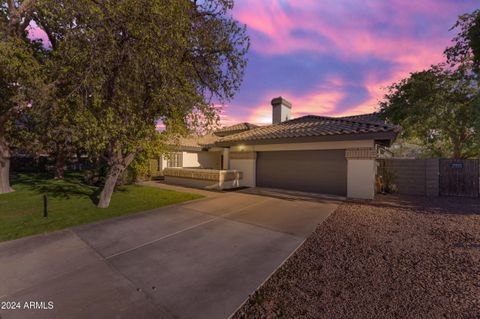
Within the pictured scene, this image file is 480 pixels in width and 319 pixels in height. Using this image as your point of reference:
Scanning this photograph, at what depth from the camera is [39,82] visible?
704cm

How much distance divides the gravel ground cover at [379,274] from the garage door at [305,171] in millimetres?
4253

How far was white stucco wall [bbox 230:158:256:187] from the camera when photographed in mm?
12953

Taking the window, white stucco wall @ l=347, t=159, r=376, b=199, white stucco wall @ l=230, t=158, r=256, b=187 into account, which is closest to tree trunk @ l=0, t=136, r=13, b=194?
the window

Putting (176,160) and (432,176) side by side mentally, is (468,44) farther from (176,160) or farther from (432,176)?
(176,160)

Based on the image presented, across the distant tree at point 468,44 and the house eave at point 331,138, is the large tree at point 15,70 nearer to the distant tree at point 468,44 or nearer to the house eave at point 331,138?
the house eave at point 331,138

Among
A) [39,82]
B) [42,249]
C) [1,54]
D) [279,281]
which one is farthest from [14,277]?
[1,54]

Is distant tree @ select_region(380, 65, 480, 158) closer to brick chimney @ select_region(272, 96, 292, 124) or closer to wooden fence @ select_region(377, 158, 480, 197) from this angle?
wooden fence @ select_region(377, 158, 480, 197)

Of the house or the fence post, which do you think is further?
the fence post

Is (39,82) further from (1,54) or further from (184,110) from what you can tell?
(184,110)

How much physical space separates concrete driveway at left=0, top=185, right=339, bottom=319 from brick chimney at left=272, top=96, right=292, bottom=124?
10.9m

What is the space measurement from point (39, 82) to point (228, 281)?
9.27 m

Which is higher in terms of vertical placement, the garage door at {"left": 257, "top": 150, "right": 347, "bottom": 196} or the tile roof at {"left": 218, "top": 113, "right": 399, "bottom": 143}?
the tile roof at {"left": 218, "top": 113, "right": 399, "bottom": 143}

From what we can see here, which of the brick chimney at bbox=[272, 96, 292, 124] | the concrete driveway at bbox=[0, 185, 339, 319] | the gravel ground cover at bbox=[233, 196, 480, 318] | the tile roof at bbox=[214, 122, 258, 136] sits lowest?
the concrete driveway at bbox=[0, 185, 339, 319]

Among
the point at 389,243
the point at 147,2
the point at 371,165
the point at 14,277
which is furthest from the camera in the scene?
the point at 371,165
